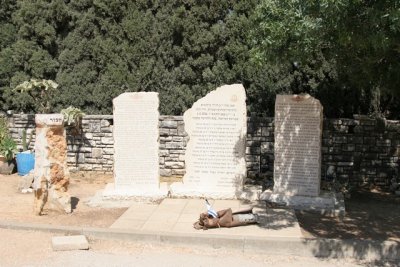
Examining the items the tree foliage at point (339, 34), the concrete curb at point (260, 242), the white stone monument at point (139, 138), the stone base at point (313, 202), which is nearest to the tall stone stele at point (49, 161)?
the concrete curb at point (260, 242)

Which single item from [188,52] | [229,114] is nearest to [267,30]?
[229,114]

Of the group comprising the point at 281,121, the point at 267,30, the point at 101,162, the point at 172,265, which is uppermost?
the point at 267,30

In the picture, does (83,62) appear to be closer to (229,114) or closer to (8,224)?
(229,114)

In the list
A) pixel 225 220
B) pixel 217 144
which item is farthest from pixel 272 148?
pixel 225 220

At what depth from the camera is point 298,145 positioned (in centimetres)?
872

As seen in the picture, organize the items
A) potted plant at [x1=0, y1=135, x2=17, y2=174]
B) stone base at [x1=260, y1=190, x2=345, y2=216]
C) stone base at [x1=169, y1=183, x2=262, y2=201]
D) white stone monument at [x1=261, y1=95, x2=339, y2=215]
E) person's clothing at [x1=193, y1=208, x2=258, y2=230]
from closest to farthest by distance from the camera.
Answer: person's clothing at [x1=193, y1=208, x2=258, y2=230], stone base at [x1=260, y1=190, x2=345, y2=216], white stone monument at [x1=261, y1=95, x2=339, y2=215], stone base at [x1=169, y1=183, x2=262, y2=201], potted plant at [x1=0, y1=135, x2=17, y2=174]

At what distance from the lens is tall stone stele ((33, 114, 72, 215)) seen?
7586 mm

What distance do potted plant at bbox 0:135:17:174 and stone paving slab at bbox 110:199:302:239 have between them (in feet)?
14.1

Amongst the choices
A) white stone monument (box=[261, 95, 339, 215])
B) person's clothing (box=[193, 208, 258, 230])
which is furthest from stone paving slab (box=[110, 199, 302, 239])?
white stone monument (box=[261, 95, 339, 215])

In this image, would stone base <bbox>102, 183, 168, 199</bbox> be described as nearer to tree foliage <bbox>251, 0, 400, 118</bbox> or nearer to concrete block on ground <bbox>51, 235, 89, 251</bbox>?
concrete block on ground <bbox>51, 235, 89, 251</bbox>

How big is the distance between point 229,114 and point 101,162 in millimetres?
3997

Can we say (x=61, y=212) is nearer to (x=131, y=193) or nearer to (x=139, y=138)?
(x=131, y=193)

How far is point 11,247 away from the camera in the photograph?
6.20 meters

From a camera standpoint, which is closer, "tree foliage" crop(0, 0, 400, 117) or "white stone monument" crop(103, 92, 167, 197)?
"white stone monument" crop(103, 92, 167, 197)
